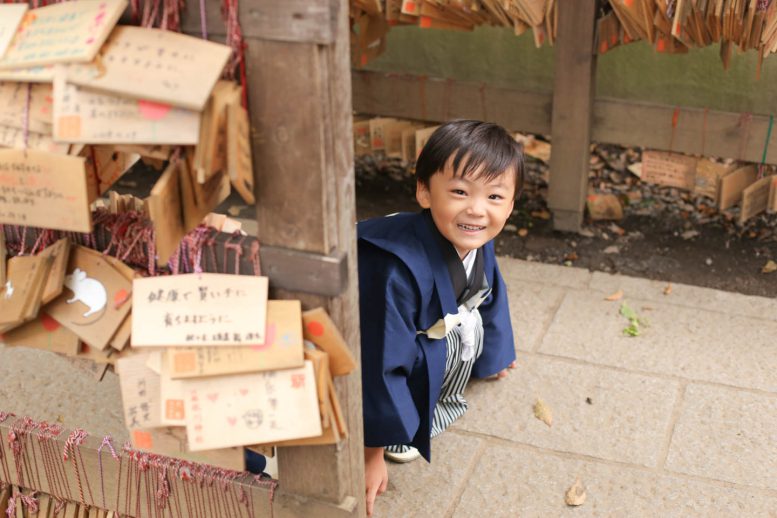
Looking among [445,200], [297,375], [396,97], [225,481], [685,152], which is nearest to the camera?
[297,375]

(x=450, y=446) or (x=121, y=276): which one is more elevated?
(x=121, y=276)

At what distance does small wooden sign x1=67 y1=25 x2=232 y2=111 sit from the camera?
5.24ft

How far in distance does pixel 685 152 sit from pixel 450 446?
81.1 inches

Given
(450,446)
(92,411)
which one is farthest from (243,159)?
(92,411)

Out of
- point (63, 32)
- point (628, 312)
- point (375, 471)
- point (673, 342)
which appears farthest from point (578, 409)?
point (63, 32)

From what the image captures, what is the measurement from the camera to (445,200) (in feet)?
8.80

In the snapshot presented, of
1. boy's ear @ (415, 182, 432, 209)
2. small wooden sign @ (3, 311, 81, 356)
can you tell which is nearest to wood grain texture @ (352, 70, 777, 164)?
boy's ear @ (415, 182, 432, 209)

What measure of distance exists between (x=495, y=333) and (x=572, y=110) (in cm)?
141

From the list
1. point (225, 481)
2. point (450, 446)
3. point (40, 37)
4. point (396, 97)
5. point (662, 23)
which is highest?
point (40, 37)

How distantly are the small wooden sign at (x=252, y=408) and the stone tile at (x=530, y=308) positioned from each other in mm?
1843

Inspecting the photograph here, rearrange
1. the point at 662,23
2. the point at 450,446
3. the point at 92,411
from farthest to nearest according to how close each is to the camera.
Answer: the point at 662,23, the point at 92,411, the point at 450,446

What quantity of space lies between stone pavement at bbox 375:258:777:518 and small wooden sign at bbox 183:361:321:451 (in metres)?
1.02

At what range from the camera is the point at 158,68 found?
1.64 meters

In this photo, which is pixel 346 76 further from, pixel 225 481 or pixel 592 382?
pixel 592 382
